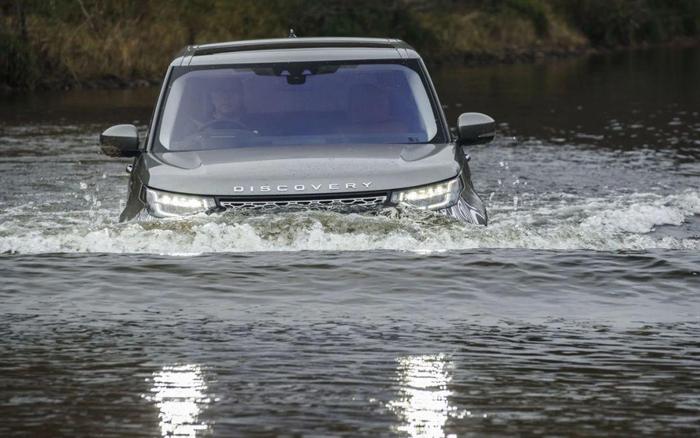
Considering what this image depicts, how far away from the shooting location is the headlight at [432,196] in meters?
9.62

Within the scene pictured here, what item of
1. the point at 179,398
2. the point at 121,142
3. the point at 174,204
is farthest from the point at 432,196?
the point at 179,398

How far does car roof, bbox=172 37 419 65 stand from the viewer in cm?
1106

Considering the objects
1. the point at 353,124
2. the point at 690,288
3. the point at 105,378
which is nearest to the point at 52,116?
the point at 353,124

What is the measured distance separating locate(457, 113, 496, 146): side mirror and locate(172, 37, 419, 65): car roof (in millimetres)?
666

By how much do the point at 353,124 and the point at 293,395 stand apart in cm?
455

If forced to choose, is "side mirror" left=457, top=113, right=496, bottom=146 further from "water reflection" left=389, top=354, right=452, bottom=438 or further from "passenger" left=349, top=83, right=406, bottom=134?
"water reflection" left=389, top=354, right=452, bottom=438

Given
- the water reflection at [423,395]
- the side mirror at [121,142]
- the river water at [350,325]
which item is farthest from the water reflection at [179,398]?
the side mirror at [121,142]

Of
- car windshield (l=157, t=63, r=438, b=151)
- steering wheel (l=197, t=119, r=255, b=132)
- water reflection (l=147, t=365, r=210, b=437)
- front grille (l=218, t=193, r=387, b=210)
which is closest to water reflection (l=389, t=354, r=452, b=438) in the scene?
water reflection (l=147, t=365, r=210, b=437)

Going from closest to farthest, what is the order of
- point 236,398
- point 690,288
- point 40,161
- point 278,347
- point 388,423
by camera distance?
point 388,423
point 236,398
point 278,347
point 690,288
point 40,161

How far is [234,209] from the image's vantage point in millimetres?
9594

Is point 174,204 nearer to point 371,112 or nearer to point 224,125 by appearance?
point 224,125

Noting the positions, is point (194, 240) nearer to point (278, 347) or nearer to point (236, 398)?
point (278, 347)

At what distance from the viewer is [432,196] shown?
9.75 m

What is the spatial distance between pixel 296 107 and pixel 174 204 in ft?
4.78
